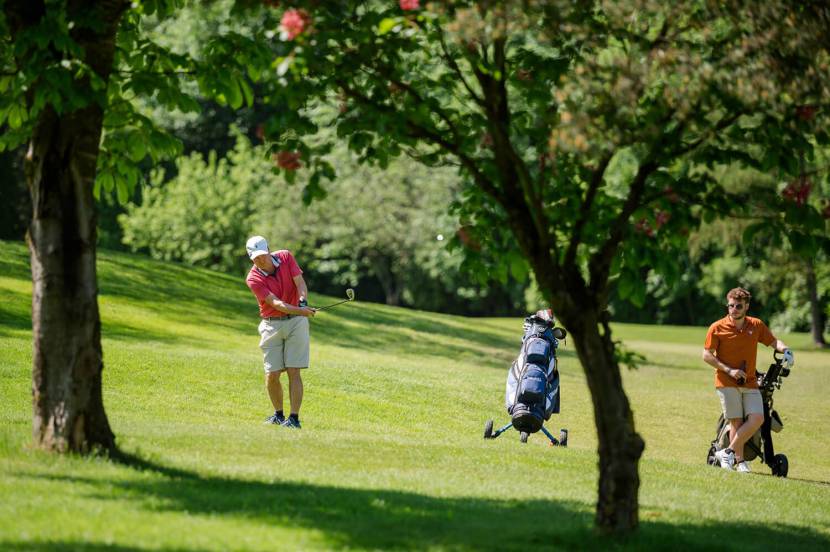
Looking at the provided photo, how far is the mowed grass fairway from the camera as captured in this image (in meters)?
8.10

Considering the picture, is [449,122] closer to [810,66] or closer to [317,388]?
[810,66]

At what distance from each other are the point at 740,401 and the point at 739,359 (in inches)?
19.7

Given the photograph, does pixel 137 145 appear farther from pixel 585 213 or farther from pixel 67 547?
pixel 67 547

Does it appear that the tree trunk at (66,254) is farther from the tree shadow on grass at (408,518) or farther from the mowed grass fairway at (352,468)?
the tree shadow on grass at (408,518)

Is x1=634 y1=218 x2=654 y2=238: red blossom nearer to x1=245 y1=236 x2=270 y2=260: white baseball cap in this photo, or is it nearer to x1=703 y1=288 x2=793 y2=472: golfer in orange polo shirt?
x1=703 y1=288 x2=793 y2=472: golfer in orange polo shirt

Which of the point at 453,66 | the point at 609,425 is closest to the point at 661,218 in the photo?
the point at 609,425

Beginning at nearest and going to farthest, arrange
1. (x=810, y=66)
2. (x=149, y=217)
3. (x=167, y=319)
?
(x=810, y=66), (x=167, y=319), (x=149, y=217)

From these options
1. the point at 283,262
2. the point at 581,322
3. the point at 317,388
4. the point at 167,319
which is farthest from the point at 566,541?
the point at 167,319

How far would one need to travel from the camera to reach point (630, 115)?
7.77 m

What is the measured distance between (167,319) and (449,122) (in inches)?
878


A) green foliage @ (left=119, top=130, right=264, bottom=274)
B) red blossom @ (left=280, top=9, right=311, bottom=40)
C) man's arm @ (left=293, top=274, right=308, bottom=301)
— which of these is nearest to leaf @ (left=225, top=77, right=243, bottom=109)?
red blossom @ (left=280, top=9, right=311, bottom=40)

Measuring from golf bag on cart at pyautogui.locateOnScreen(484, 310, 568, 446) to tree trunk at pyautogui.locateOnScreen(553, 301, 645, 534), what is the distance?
6727 mm

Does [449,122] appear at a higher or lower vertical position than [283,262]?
higher

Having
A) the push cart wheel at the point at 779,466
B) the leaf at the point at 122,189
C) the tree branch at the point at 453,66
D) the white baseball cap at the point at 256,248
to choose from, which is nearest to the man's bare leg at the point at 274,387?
the white baseball cap at the point at 256,248
